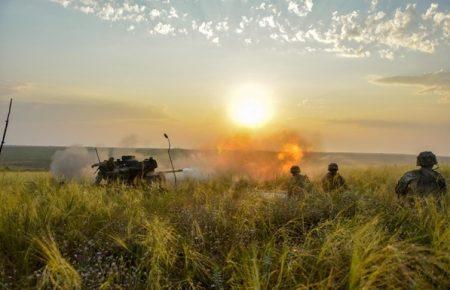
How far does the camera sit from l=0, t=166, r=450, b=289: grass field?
15.8 feet

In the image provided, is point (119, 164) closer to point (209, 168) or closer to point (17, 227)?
point (17, 227)

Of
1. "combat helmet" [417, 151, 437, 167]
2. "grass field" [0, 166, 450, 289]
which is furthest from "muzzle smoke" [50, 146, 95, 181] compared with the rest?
"grass field" [0, 166, 450, 289]

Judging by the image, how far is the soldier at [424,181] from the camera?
32.5 feet

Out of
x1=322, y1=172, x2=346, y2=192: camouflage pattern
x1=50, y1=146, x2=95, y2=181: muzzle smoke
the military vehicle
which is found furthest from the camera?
x1=50, y1=146, x2=95, y2=181: muzzle smoke

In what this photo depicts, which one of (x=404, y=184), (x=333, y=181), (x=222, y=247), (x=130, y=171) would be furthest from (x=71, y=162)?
(x=222, y=247)

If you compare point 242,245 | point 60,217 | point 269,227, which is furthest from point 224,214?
point 60,217

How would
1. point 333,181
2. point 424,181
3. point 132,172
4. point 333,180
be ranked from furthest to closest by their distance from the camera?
point 132,172
point 333,180
point 333,181
point 424,181

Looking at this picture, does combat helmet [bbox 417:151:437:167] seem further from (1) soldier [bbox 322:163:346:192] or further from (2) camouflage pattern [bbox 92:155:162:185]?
(2) camouflage pattern [bbox 92:155:162:185]

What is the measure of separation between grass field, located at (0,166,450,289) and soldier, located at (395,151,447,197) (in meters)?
2.40

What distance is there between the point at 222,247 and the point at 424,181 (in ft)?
18.3

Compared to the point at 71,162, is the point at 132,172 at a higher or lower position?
lower

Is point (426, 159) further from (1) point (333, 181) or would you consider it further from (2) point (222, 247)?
(2) point (222, 247)

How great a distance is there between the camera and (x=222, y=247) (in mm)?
5977

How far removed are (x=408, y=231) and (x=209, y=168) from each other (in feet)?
104
